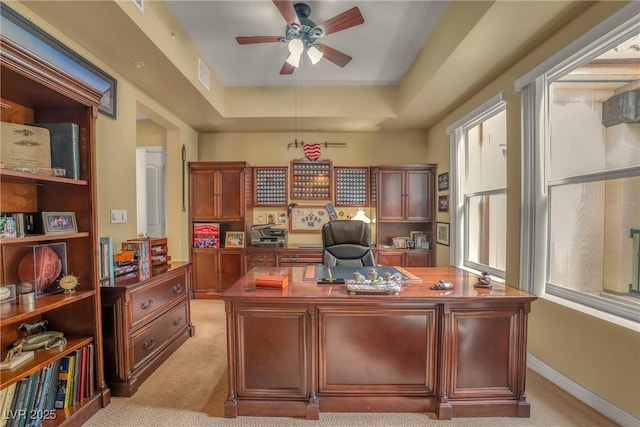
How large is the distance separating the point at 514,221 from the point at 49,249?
3.59 meters

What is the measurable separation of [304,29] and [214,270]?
134 inches

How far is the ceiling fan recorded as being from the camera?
6.98 feet

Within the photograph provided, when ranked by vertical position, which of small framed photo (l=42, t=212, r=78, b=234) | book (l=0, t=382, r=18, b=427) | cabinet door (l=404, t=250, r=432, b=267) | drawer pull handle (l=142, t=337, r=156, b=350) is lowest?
drawer pull handle (l=142, t=337, r=156, b=350)

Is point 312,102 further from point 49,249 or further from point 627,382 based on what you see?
point 627,382

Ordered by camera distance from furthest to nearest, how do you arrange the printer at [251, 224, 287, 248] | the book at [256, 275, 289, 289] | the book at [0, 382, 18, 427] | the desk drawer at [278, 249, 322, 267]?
1. the printer at [251, 224, 287, 248]
2. the desk drawer at [278, 249, 322, 267]
3. the book at [256, 275, 289, 289]
4. the book at [0, 382, 18, 427]

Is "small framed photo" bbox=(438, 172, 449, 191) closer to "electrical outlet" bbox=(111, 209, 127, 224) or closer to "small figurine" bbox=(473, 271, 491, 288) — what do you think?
"small figurine" bbox=(473, 271, 491, 288)

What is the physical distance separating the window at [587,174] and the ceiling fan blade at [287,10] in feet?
6.54

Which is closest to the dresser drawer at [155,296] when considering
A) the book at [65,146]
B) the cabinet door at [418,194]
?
the book at [65,146]

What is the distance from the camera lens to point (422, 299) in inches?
71.2

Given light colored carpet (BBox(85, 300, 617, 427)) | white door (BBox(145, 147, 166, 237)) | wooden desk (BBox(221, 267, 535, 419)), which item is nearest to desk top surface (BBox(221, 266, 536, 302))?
wooden desk (BBox(221, 267, 535, 419))

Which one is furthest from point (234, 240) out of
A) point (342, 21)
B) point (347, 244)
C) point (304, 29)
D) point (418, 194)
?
point (342, 21)

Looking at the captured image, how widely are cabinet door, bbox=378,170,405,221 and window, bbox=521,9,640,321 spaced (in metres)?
1.99

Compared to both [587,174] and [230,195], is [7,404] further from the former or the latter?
[587,174]

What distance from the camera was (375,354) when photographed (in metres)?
1.88
